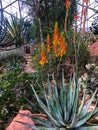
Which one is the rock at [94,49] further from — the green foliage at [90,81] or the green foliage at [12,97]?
the green foliage at [12,97]

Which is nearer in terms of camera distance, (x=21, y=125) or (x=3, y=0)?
(x=21, y=125)

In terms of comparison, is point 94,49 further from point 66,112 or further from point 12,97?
point 66,112

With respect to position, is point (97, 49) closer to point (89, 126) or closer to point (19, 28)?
point (19, 28)

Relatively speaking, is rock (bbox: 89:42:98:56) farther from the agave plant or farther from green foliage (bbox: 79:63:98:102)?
the agave plant

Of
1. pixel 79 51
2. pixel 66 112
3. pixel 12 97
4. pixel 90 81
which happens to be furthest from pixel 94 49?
pixel 66 112

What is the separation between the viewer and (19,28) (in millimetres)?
9914

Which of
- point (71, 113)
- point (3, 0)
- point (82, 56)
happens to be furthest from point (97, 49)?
point (3, 0)

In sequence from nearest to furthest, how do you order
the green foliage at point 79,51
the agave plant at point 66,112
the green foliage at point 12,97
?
1. the agave plant at point 66,112
2. the green foliage at point 12,97
3. the green foliage at point 79,51

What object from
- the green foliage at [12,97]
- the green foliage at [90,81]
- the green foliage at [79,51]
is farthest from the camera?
the green foliage at [79,51]

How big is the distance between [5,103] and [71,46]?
7.59 ft

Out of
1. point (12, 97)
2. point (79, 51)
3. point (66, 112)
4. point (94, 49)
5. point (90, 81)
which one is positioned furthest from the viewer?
point (94, 49)

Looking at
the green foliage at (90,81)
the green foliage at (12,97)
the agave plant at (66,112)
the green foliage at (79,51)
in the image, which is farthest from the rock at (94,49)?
the agave plant at (66,112)

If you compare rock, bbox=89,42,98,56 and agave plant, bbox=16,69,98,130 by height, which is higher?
rock, bbox=89,42,98,56

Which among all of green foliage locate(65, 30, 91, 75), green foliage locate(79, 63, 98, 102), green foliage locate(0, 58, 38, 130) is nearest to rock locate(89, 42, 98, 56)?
green foliage locate(65, 30, 91, 75)
